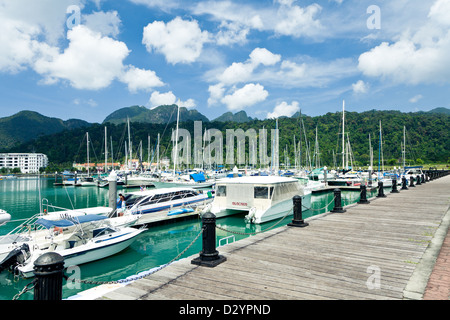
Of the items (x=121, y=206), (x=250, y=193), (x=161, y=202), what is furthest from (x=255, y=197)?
(x=121, y=206)

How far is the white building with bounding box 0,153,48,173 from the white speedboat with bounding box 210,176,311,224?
614 ft

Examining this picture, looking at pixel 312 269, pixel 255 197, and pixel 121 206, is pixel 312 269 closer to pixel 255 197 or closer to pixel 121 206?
pixel 255 197

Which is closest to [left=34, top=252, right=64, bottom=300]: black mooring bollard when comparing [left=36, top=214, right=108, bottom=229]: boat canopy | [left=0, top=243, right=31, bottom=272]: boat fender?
[left=36, top=214, right=108, bottom=229]: boat canopy

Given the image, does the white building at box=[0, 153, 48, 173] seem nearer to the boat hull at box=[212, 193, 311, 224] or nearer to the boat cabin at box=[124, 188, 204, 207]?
the boat cabin at box=[124, 188, 204, 207]

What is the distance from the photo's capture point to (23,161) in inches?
6865

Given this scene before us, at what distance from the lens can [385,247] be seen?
7398 mm

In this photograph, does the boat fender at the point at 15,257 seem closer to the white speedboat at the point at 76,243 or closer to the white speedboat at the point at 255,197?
the white speedboat at the point at 76,243

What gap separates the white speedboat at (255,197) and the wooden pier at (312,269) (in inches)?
382

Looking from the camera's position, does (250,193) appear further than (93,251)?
Yes

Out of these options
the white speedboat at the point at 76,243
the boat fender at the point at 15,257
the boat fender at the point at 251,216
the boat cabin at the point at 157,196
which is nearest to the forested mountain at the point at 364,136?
the boat cabin at the point at 157,196

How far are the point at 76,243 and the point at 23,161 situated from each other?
7901 inches

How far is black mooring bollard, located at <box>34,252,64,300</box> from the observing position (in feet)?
12.2

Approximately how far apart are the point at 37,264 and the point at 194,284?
2.52m
